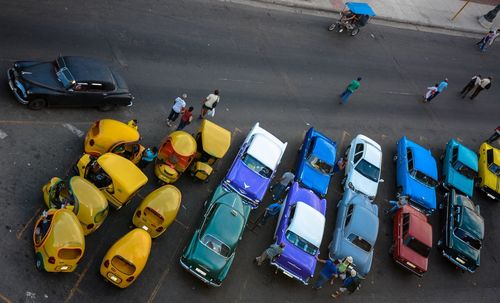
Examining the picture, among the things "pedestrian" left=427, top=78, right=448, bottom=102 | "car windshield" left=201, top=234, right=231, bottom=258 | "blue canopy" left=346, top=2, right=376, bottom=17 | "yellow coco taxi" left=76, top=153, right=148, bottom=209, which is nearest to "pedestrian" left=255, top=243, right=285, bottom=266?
"car windshield" left=201, top=234, right=231, bottom=258

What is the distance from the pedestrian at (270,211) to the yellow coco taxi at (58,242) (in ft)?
21.1

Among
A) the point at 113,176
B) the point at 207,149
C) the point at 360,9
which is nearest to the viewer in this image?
the point at 113,176

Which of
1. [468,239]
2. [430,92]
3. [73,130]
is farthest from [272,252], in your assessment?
[430,92]

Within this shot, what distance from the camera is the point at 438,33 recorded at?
31859 millimetres

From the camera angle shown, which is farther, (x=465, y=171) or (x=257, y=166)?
(x=465, y=171)

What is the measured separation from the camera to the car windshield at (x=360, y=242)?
55.6 feet

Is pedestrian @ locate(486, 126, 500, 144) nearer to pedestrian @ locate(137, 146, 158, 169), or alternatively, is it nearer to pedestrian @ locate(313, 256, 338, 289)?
pedestrian @ locate(313, 256, 338, 289)

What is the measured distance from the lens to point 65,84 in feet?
53.0

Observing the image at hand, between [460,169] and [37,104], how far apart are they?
17715mm

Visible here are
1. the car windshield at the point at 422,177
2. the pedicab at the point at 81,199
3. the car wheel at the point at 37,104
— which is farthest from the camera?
the car windshield at the point at 422,177

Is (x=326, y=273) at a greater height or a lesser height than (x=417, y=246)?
lesser

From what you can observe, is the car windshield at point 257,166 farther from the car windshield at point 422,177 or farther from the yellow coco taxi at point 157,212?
the car windshield at point 422,177

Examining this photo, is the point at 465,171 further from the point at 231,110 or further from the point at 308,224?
the point at 231,110

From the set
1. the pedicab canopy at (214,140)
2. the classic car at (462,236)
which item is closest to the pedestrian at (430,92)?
the classic car at (462,236)
